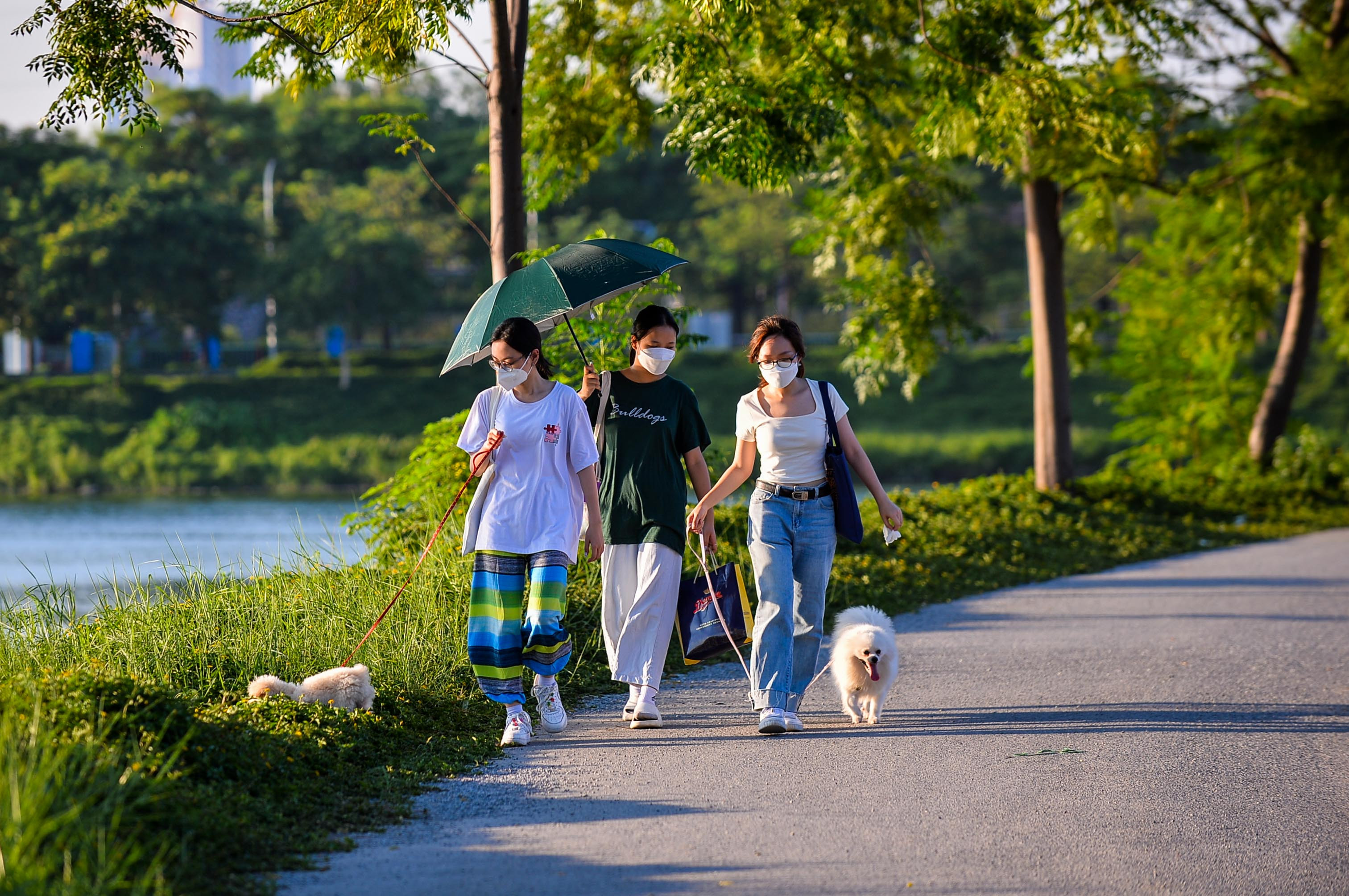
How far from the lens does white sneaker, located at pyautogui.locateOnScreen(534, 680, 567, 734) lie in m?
6.09

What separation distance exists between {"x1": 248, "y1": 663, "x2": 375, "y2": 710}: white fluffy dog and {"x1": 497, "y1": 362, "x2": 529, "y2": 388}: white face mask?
142cm

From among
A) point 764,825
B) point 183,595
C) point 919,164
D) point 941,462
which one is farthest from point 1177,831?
point 941,462

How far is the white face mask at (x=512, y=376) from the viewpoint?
571cm

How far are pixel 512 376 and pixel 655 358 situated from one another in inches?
28.1

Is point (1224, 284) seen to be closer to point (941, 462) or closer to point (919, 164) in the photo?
point (919, 164)

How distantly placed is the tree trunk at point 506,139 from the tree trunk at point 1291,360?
14761 mm

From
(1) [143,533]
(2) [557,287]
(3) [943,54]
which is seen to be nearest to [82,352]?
(1) [143,533]

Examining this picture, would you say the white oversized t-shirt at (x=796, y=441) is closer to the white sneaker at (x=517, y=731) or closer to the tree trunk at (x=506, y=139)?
the white sneaker at (x=517, y=731)

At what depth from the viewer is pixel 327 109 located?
56438mm

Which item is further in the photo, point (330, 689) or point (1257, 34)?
point (1257, 34)

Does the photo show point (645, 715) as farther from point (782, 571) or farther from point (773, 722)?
point (782, 571)

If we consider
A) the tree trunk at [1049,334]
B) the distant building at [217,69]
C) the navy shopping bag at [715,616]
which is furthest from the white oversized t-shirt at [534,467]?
the distant building at [217,69]

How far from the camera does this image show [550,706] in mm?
6102

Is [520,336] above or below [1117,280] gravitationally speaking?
below
